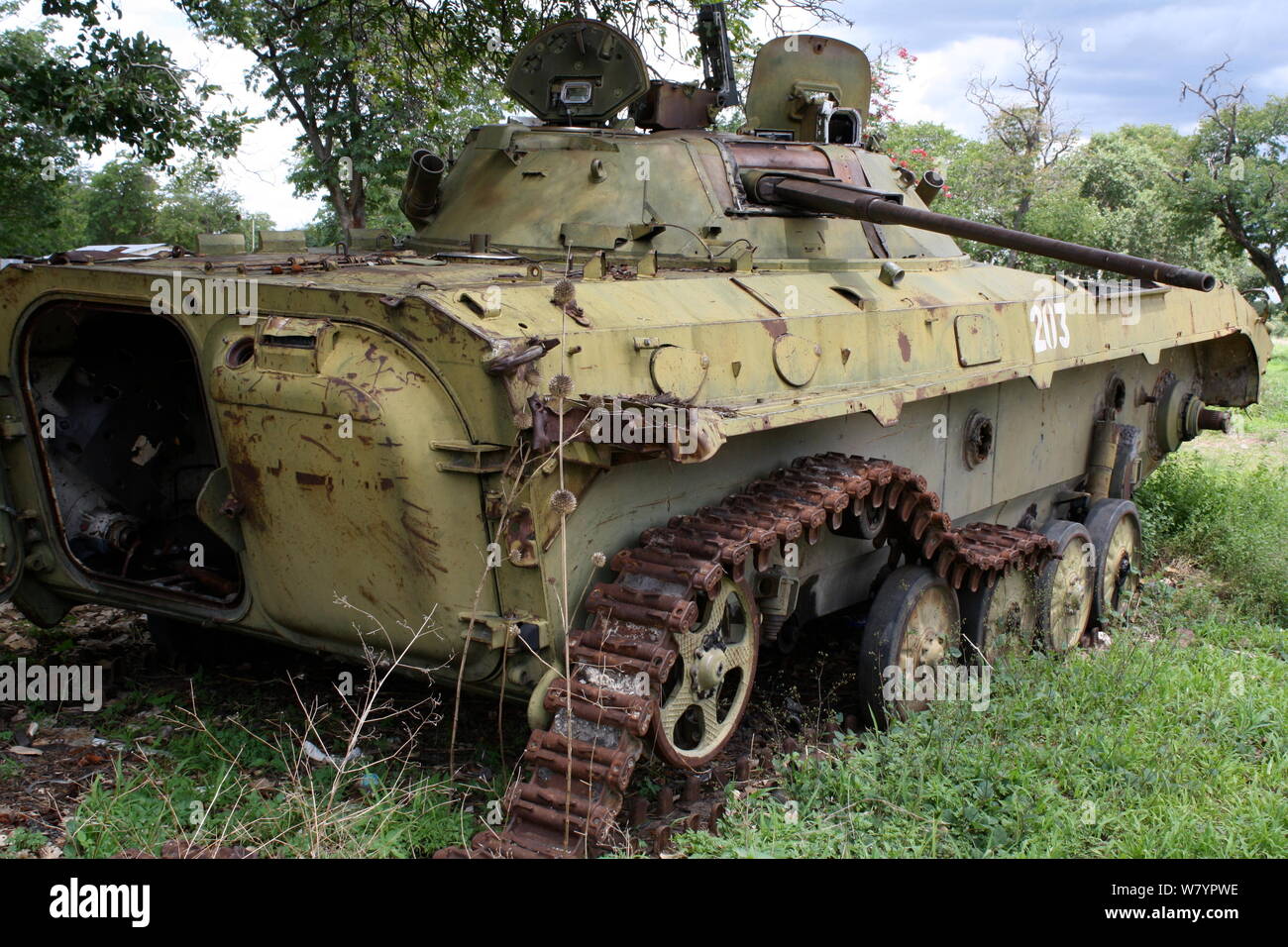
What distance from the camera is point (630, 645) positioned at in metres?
4.27

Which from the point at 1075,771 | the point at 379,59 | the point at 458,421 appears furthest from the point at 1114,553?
the point at 379,59

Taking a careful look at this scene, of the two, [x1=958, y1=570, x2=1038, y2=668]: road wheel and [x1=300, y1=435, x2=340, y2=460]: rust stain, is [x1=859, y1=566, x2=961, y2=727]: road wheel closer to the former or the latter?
[x1=958, y1=570, x2=1038, y2=668]: road wheel

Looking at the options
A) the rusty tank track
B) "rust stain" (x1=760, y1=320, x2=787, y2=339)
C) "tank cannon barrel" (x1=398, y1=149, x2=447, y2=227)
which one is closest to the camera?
the rusty tank track

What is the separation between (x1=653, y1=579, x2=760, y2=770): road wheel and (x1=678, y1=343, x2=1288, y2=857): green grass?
26cm

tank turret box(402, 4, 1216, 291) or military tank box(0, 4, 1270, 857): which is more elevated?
tank turret box(402, 4, 1216, 291)

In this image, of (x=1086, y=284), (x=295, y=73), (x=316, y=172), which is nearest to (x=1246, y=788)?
(x=1086, y=284)

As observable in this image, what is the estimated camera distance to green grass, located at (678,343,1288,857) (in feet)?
14.5

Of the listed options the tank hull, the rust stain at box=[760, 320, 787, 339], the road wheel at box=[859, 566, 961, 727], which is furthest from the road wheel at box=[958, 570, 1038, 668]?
the rust stain at box=[760, 320, 787, 339]

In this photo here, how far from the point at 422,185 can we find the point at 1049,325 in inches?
135

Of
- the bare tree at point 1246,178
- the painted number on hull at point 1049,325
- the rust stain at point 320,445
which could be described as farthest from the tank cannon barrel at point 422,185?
the bare tree at point 1246,178

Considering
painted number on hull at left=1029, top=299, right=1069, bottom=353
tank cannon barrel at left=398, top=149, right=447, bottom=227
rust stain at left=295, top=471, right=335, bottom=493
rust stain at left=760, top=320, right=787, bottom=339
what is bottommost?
rust stain at left=295, top=471, right=335, bottom=493

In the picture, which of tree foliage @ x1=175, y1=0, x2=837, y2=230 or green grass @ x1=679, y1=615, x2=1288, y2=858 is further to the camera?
tree foliage @ x1=175, y1=0, x2=837, y2=230

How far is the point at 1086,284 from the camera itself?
8.02 metres

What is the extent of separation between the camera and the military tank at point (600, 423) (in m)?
4.24
